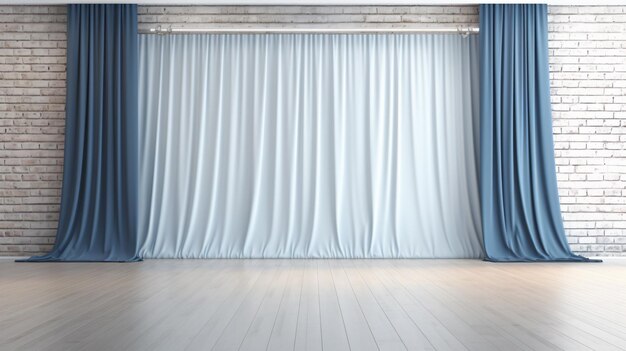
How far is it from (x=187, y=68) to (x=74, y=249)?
2317mm

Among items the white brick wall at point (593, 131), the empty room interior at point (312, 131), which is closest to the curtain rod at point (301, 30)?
the empty room interior at point (312, 131)

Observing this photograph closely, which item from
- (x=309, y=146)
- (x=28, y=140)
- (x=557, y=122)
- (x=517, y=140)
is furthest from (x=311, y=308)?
(x=28, y=140)

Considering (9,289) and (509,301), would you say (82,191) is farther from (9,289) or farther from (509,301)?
(509,301)

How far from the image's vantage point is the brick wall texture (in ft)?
28.3

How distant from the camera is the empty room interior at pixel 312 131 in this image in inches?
335

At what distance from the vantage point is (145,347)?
332 cm

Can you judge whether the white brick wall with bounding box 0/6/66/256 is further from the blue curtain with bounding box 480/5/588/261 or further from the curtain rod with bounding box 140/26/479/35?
the blue curtain with bounding box 480/5/588/261

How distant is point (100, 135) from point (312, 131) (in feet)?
7.54

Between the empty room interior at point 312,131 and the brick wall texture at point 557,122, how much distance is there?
0.02m

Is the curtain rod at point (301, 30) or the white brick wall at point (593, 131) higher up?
the curtain rod at point (301, 30)

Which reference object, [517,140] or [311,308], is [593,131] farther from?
[311,308]

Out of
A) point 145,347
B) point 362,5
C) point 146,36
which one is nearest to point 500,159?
point 362,5

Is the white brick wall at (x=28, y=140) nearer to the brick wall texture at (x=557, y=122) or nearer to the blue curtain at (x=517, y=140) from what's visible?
the brick wall texture at (x=557, y=122)

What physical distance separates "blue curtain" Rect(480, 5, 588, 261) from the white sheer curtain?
0.22m
